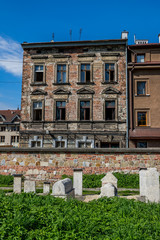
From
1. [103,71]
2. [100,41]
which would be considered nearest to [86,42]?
[100,41]

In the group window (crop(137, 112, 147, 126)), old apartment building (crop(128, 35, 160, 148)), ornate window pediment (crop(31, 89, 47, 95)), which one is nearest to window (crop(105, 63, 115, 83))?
old apartment building (crop(128, 35, 160, 148))

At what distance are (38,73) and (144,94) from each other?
10911 mm

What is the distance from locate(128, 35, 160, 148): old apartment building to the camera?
2200 centimetres

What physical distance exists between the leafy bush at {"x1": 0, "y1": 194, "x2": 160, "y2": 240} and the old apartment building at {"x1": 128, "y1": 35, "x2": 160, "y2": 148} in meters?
17.0

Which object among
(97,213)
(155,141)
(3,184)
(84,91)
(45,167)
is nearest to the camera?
(97,213)

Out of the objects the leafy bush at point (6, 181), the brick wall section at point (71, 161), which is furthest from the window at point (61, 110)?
the leafy bush at point (6, 181)

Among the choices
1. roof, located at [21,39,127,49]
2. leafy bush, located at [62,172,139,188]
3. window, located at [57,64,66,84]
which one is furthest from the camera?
window, located at [57,64,66,84]

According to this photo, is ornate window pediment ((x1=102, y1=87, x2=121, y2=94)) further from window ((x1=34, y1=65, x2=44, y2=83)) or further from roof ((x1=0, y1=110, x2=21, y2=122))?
roof ((x1=0, y1=110, x2=21, y2=122))

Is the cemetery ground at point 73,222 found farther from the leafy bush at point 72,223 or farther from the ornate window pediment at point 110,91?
the ornate window pediment at point 110,91

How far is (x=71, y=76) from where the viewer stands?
2366cm

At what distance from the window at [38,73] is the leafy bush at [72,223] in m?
20.0

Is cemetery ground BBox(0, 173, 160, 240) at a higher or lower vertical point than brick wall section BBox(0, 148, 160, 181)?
higher

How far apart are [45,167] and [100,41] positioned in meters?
14.0

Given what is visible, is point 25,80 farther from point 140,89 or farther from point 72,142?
point 140,89
